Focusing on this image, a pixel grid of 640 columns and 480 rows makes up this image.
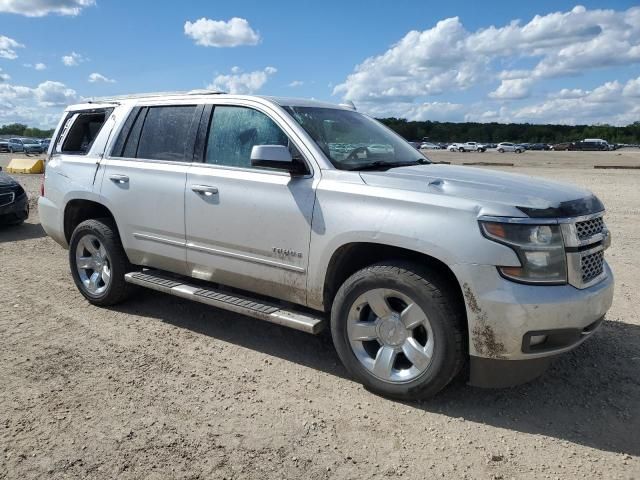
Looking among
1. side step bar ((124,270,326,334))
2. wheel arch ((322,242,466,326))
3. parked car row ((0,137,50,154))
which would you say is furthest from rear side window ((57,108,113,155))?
parked car row ((0,137,50,154))

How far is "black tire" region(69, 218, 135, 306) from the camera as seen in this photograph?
17.1ft

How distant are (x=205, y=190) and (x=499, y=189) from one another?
2.19m

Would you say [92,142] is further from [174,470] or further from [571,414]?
[571,414]

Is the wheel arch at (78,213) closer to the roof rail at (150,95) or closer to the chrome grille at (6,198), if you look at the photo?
the roof rail at (150,95)

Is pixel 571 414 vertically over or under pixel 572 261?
under

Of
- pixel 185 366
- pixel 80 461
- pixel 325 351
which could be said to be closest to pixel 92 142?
pixel 185 366

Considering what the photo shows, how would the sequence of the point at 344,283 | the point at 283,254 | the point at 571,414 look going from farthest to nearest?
the point at 283,254 < the point at 344,283 < the point at 571,414

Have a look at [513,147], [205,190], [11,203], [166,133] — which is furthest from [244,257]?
[513,147]

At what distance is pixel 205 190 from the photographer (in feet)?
14.4

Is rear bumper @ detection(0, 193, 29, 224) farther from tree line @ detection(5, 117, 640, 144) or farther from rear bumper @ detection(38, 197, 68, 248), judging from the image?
tree line @ detection(5, 117, 640, 144)

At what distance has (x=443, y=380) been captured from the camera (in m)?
3.46

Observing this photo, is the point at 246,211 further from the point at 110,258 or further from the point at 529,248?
the point at 529,248

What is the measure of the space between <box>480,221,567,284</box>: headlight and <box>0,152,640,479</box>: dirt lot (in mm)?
941

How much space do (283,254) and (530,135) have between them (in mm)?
130949
